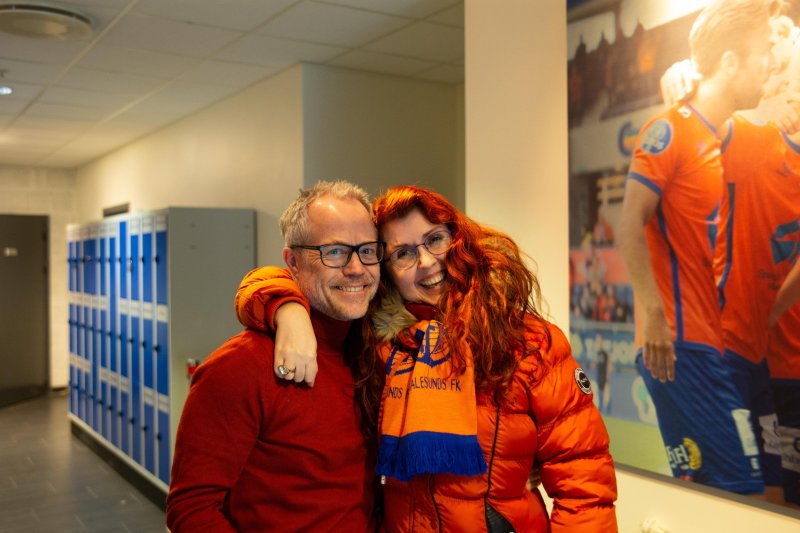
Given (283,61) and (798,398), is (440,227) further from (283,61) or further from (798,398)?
(283,61)

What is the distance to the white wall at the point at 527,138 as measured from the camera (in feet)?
9.81

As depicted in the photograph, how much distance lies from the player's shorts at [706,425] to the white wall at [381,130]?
275cm

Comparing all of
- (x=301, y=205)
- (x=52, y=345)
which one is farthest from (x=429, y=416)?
(x=52, y=345)

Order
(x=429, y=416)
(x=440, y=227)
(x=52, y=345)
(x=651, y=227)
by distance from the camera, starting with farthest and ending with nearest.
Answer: (x=52, y=345) < (x=651, y=227) < (x=440, y=227) < (x=429, y=416)

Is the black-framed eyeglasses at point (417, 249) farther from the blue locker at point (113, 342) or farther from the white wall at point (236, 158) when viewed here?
the blue locker at point (113, 342)

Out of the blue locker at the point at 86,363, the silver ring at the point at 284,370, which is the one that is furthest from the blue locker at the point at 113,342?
the silver ring at the point at 284,370

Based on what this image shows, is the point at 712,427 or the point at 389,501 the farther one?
the point at 712,427

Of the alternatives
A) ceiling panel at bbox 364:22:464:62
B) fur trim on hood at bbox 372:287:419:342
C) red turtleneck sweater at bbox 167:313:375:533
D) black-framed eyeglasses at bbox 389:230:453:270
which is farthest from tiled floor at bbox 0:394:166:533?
black-framed eyeglasses at bbox 389:230:453:270

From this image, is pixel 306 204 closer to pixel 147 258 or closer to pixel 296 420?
pixel 296 420

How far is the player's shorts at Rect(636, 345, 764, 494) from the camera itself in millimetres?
2291

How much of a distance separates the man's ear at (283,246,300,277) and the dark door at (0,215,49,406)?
8.63 meters

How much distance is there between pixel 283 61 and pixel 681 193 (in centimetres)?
317

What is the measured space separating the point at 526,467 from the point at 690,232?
1175 mm

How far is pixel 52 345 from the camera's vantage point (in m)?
9.70
